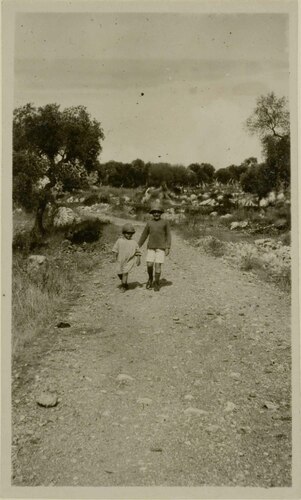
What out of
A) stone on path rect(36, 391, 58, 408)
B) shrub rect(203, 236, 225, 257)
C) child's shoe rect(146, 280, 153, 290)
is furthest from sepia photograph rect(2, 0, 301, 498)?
shrub rect(203, 236, 225, 257)

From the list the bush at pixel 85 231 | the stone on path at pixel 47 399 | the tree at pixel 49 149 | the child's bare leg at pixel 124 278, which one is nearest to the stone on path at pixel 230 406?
the stone on path at pixel 47 399

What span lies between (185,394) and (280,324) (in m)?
1.69

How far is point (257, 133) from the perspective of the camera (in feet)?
22.6

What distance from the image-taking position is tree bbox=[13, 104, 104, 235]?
22.5ft

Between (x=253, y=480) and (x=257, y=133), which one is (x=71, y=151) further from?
(x=253, y=480)

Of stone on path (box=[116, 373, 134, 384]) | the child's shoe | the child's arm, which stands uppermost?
the child's arm

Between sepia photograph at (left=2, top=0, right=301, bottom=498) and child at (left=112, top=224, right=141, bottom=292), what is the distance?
2cm

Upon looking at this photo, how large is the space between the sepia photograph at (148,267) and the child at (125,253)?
0.02 metres

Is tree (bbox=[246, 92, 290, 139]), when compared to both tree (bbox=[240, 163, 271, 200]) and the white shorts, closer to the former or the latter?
tree (bbox=[240, 163, 271, 200])

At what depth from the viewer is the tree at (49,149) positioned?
686 centimetres

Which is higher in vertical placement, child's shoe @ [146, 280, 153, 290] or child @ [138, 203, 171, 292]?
child @ [138, 203, 171, 292]

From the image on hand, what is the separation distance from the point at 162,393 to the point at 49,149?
5.08m

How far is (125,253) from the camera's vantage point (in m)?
7.34

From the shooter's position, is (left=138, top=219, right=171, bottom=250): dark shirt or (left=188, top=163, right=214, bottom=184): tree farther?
(left=138, top=219, right=171, bottom=250): dark shirt
